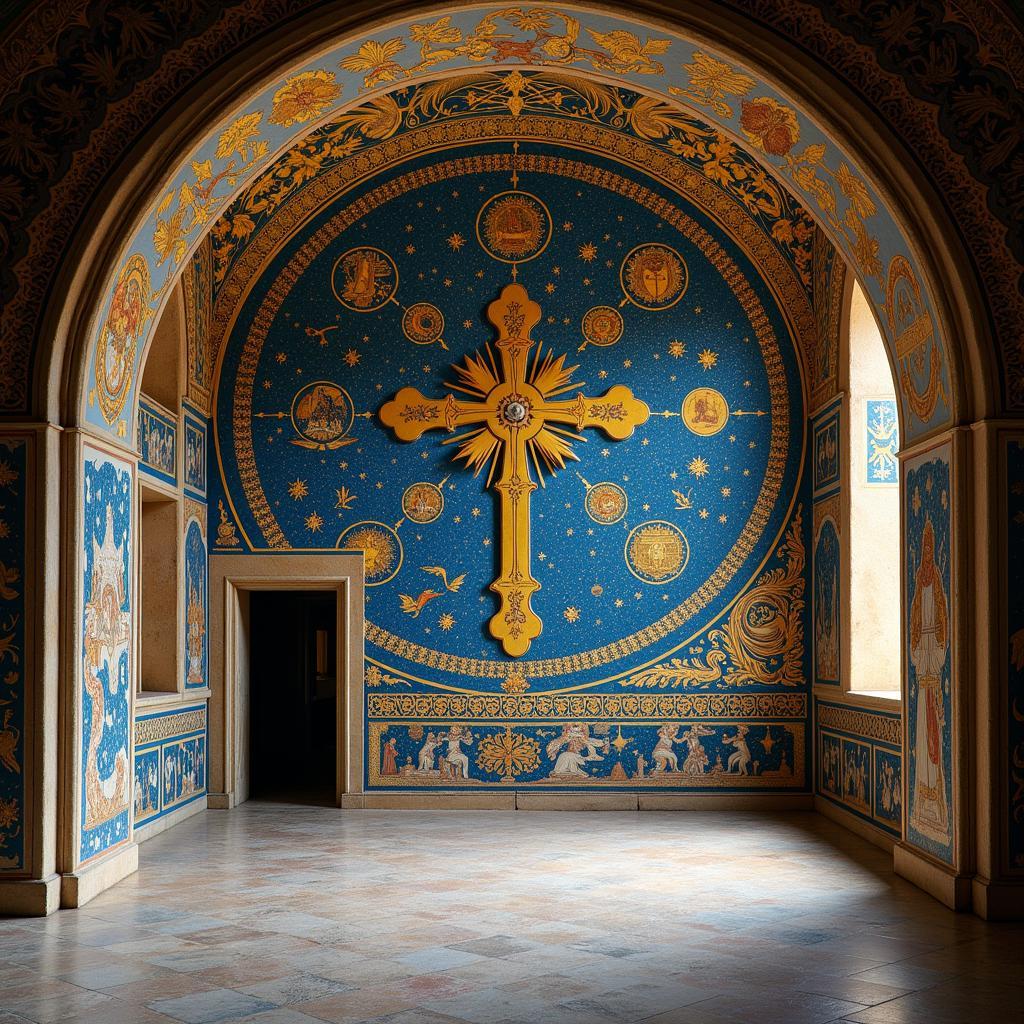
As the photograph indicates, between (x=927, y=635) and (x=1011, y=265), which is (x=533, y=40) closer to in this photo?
(x=1011, y=265)

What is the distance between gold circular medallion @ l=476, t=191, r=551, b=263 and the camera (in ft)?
36.6

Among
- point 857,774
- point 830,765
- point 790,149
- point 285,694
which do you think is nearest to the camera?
point 790,149

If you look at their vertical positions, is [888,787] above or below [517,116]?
below

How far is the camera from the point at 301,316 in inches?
439

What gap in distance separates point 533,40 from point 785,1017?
16.8ft

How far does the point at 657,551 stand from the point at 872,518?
185cm

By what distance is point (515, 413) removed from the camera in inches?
435

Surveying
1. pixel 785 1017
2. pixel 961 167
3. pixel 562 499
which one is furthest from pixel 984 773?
pixel 562 499

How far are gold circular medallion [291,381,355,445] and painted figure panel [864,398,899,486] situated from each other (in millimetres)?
4244

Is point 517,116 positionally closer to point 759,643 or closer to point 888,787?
point 759,643

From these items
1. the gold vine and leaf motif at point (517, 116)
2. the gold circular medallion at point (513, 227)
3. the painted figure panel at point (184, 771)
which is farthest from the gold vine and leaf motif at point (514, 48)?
the painted figure panel at point (184, 771)

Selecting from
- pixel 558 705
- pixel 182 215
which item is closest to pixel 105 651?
pixel 182 215

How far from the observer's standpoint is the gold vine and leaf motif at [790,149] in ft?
23.0

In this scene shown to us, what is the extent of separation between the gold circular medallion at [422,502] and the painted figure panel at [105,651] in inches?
135
